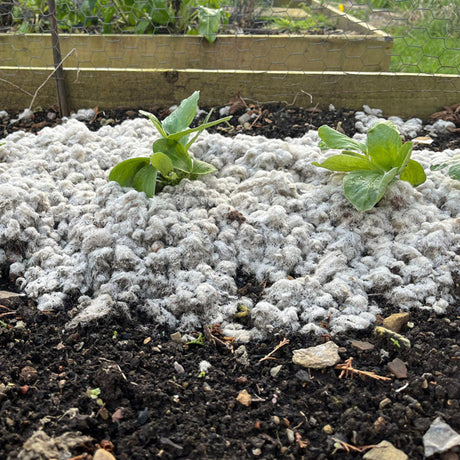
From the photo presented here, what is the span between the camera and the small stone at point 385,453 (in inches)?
46.0

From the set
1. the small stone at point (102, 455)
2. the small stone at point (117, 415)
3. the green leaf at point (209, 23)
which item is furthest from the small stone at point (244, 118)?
the small stone at point (102, 455)

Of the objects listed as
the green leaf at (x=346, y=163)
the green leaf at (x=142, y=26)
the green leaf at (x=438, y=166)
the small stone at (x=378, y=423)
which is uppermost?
the green leaf at (x=142, y=26)

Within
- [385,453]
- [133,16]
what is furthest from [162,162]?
[133,16]

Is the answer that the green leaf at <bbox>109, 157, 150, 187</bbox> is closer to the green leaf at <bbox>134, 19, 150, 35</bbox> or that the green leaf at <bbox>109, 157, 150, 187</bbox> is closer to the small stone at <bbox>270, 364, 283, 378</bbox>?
the small stone at <bbox>270, 364, 283, 378</bbox>

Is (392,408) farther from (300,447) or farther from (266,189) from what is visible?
(266,189)

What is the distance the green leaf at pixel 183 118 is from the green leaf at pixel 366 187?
0.60m

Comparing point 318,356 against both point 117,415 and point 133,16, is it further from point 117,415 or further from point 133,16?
point 133,16

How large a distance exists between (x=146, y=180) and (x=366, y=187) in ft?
2.51

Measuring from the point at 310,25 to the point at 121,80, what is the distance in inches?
84.2

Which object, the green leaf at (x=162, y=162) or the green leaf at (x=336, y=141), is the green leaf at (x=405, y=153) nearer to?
the green leaf at (x=336, y=141)

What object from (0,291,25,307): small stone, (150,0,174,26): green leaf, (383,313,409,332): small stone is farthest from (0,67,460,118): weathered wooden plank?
(383,313,409,332): small stone

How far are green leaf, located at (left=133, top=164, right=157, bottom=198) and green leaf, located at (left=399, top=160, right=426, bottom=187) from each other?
904 millimetres

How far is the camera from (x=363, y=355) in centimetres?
147

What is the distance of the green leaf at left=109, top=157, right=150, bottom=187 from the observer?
1918mm
